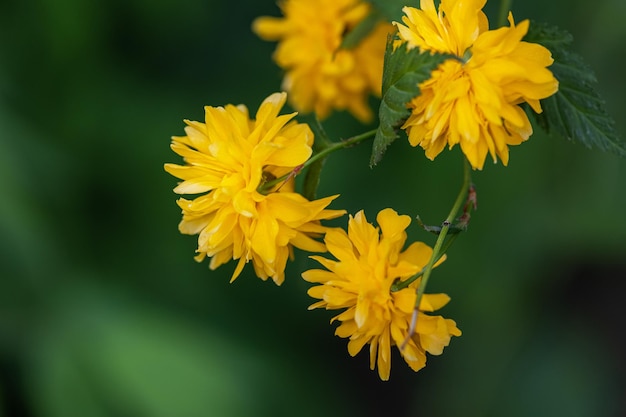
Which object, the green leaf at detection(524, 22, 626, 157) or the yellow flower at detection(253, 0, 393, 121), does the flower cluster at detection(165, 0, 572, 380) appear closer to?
the green leaf at detection(524, 22, 626, 157)

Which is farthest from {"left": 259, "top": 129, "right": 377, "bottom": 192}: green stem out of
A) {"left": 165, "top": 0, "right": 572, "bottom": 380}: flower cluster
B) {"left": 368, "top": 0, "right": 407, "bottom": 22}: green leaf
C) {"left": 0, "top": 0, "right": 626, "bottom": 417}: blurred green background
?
{"left": 0, "top": 0, "right": 626, "bottom": 417}: blurred green background

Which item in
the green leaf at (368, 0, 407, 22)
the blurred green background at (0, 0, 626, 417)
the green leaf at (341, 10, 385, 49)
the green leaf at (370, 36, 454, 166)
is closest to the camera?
the green leaf at (370, 36, 454, 166)

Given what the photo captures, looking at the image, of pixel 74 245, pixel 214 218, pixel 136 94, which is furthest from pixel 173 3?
pixel 214 218

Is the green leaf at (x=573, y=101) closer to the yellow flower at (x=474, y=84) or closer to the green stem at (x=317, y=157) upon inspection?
the yellow flower at (x=474, y=84)

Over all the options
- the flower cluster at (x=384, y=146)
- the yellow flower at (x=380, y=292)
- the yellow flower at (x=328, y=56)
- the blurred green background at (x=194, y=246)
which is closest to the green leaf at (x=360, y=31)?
the yellow flower at (x=328, y=56)

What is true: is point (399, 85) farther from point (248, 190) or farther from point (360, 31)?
point (360, 31)
